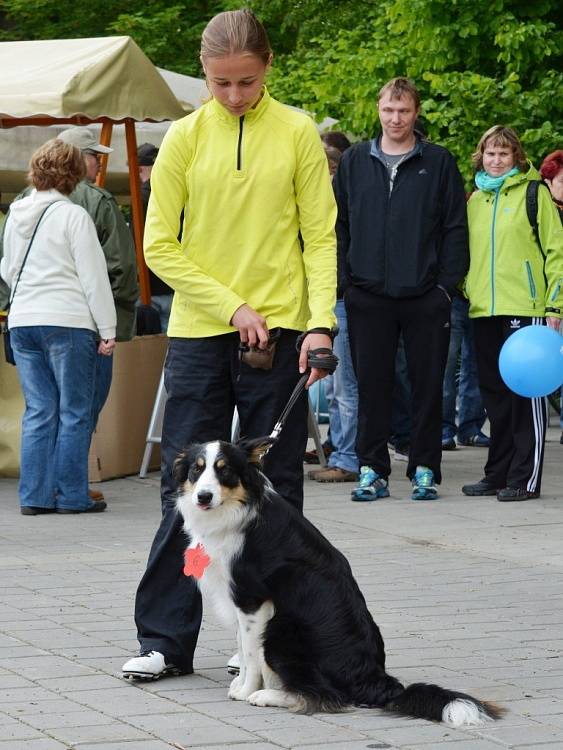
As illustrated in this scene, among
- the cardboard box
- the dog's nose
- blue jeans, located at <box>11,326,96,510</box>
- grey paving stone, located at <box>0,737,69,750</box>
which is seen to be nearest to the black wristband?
the dog's nose

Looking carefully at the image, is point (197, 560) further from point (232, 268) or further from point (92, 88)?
point (92, 88)

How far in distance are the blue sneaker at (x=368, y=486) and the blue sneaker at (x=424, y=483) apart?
9.1 inches

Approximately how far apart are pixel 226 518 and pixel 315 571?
332mm

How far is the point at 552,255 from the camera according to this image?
9484 millimetres

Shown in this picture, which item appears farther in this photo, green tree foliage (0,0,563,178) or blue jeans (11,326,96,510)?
green tree foliage (0,0,563,178)

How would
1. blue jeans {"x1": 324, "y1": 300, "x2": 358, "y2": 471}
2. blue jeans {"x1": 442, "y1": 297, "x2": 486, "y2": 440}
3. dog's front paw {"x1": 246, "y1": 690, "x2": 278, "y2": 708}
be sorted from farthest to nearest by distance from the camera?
blue jeans {"x1": 442, "y1": 297, "x2": 486, "y2": 440}
blue jeans {"x1": 324, "y1": 300, "x2": 358, "y2": 471}
dog's front paw {"x1": 246, "y1": 690, "x2": 278, "y2": 708}

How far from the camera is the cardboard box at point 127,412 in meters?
10.4

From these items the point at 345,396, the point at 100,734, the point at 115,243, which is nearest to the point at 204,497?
the point at 100,734

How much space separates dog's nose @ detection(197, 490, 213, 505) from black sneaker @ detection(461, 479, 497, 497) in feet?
17.1

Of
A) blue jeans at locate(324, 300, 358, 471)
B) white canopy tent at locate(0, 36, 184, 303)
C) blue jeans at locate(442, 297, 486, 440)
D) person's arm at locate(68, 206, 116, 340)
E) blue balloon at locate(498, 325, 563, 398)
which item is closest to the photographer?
blue balloon at locate(498, 325, 563, 398)

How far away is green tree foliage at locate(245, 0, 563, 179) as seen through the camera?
1399cm

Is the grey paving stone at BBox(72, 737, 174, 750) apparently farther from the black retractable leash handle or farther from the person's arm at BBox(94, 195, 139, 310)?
the person's arm at BBox(94, 195, 139, 310)

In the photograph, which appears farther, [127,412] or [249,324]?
[127,412]

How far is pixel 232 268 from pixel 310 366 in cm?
45
